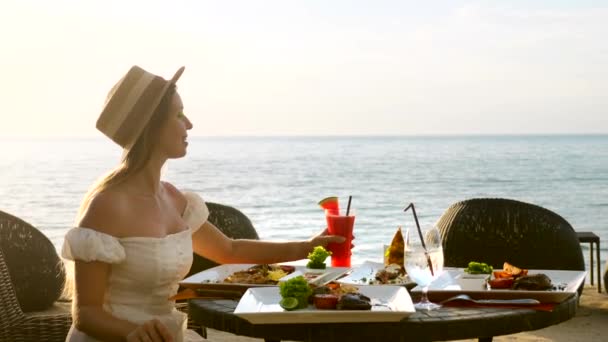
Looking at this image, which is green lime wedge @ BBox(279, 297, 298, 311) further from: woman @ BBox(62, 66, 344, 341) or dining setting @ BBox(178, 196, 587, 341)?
woman @ BBox(62, 66, 344, 341)

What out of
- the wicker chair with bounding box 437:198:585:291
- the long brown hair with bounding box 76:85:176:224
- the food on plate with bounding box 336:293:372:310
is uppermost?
the long brown hair with bounding box 76:85:176:224

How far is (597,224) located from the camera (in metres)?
19.2

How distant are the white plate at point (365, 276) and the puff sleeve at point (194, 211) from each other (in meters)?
0.50

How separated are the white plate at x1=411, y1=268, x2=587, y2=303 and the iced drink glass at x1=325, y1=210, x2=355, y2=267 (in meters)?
0.34

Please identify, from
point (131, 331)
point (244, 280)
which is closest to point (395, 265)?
Result: point (244, 280)

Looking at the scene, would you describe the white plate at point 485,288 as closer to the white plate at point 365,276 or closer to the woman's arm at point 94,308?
the white plate at point 365,276

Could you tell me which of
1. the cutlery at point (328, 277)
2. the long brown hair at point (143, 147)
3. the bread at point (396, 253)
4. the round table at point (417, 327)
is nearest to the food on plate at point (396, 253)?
the bread at point (396, 253)

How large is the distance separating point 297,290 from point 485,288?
57cm

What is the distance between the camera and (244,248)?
3.08 metres

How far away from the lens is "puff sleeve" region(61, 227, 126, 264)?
2.37 metres

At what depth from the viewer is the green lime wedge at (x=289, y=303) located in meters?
2.31

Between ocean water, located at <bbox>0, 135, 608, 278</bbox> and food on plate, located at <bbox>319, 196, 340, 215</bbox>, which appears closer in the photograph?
food on plate, located at <bbox>319, 196, 340, 215</bbox>

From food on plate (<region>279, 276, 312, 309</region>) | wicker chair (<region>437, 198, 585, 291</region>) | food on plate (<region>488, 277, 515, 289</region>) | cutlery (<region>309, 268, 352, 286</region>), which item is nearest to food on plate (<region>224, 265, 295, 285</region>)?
cutlery (<region>309, 268, 352, 286</region>)

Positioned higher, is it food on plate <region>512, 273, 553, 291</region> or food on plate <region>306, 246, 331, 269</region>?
food on plate <region>512, 273, 553, 291</region>
